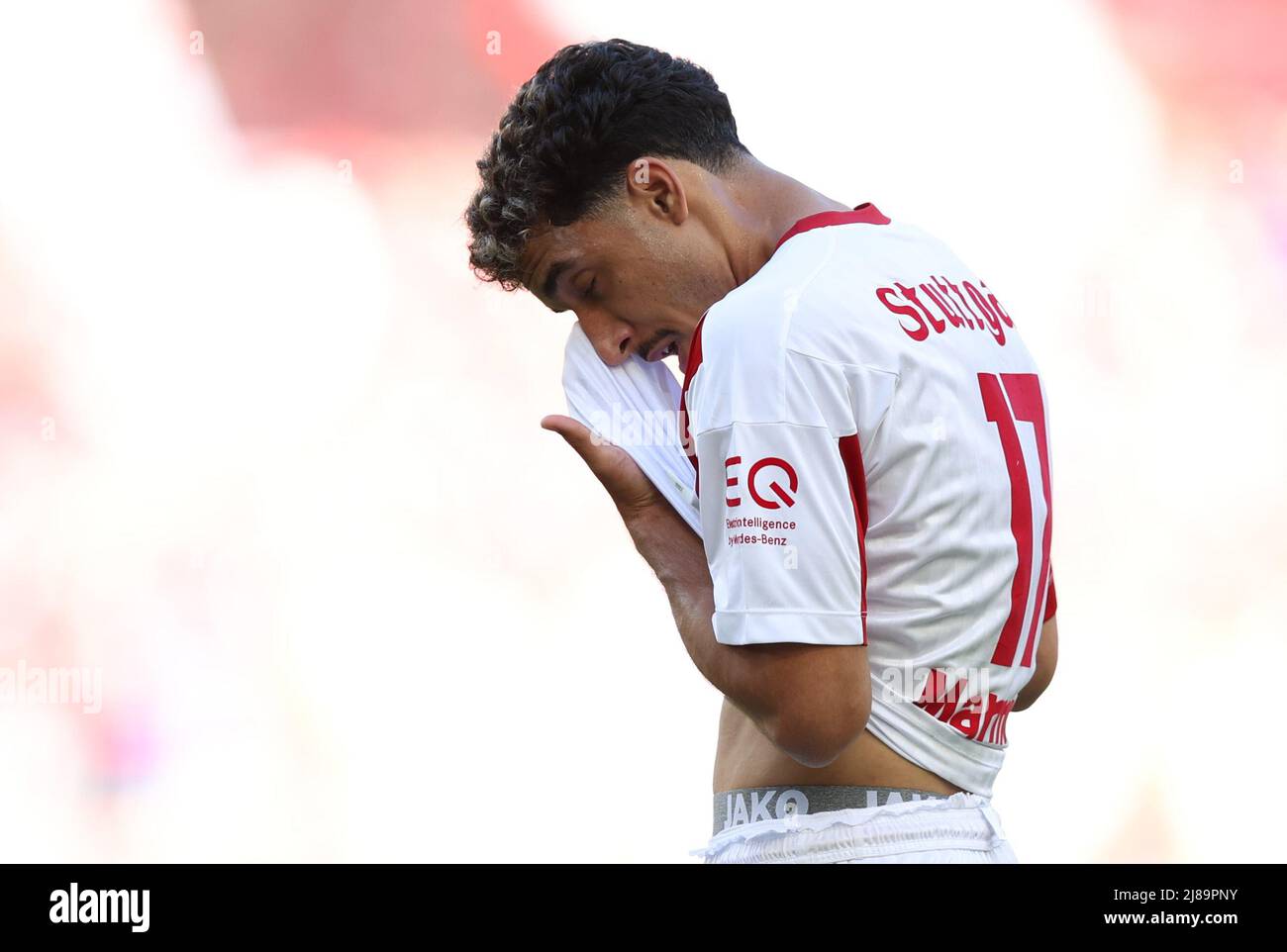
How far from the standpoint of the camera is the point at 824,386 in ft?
6.28

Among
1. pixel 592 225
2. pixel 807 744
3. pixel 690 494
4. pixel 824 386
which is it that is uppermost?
pixel 592 225

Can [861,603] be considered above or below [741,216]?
below

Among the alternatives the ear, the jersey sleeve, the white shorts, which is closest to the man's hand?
the jersey sleeve

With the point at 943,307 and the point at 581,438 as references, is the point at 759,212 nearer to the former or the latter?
the point at 943,307

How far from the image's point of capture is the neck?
2318 millimetres

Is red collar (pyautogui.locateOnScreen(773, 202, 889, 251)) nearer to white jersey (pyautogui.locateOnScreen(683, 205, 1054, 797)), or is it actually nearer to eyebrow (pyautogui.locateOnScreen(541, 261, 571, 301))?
white jersey (pyautogui.locateOnScreen(683, 205, 1054, 797))

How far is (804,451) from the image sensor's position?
6.20ft

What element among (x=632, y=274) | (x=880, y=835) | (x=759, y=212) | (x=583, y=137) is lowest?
(x=880, y=835)

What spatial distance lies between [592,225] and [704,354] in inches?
19.0

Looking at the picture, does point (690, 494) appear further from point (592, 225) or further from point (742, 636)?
point (592, 225)

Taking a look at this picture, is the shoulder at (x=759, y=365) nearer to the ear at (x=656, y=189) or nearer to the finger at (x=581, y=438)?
the finger at (x=581, y=438)

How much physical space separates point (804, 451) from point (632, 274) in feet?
2.06

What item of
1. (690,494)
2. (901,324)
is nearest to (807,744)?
(690,494)

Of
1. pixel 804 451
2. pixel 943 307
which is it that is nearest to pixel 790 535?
pixel 804 451
